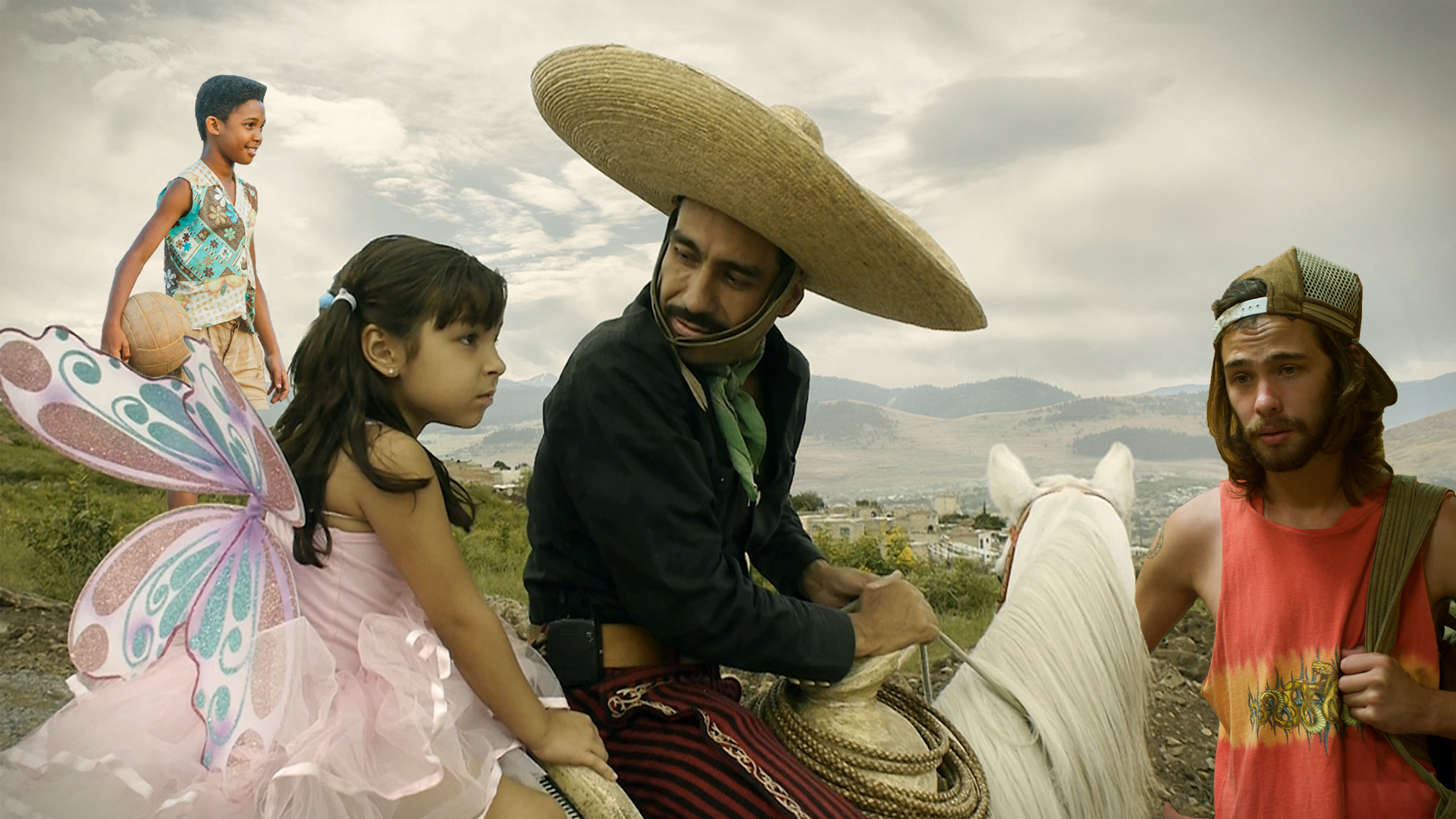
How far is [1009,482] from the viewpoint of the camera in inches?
102

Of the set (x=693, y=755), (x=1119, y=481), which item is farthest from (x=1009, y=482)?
(x=693, y=755)

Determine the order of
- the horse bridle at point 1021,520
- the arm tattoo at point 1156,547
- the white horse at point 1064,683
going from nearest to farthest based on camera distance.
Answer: the white horse at point 1064,683 < the arm tattoo at point 1156,547 < the horse bridle at point 1021,520

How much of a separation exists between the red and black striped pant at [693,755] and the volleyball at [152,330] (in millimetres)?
2756

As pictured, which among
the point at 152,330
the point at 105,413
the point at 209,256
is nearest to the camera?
the point at 105,413

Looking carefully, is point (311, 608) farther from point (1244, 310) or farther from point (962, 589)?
point (962, 589)

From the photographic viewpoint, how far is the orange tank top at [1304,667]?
180cm

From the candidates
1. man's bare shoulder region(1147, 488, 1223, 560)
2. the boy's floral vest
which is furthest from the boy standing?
man's bare shoulder region(1147, 488, 1223, 560)

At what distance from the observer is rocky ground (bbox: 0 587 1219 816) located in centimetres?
347

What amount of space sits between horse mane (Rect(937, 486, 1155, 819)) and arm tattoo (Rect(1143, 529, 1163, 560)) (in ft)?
0.31

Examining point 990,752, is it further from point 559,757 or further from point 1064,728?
point 559,757

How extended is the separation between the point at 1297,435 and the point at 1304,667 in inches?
18.7

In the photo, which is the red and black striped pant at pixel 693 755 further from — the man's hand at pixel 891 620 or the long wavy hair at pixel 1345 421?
the long wavy hair at pixel 1345 421

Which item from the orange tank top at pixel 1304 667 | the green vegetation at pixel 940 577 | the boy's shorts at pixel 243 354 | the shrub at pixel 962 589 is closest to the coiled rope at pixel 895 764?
the orange tank top at pixel 1304 667

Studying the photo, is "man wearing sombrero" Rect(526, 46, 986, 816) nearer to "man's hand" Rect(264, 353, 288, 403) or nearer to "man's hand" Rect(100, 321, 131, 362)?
"man's hand" Rect(100, 321, 131, 362)
